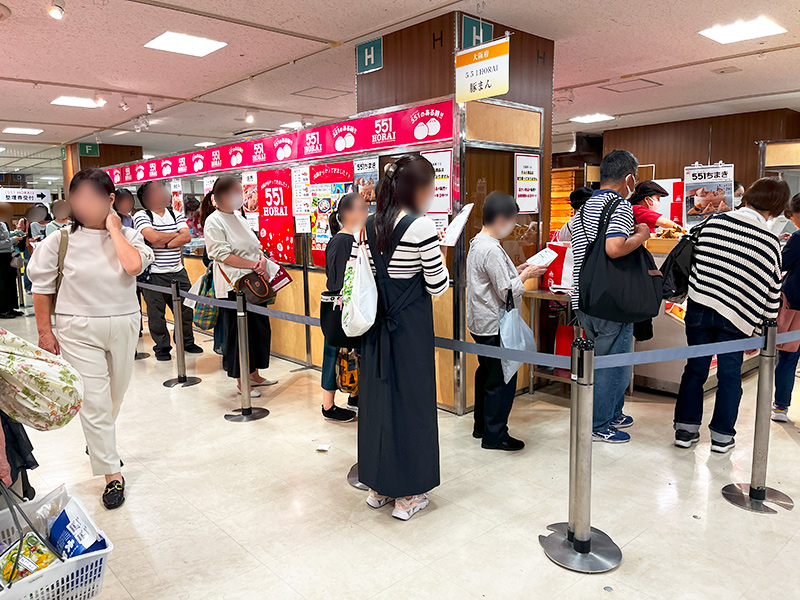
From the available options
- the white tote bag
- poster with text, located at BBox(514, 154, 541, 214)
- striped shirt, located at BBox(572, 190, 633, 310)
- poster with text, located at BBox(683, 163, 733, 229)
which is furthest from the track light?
poster with text, located at BBox(683, 163, 733, 229)

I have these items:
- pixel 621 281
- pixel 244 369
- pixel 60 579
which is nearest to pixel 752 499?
pixel 621 281

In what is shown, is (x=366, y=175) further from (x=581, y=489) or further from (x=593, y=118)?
(x=593, y=118)

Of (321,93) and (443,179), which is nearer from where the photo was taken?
(443,179)

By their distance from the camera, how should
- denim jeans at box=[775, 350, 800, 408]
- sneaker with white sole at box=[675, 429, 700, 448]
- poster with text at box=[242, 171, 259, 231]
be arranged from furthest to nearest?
poster with text at box=[242, 171, 259, 231]
denim jeans at box=[775, 350, 800, 408]
sneaker with white sole at box=[675, 429, 700, 448]

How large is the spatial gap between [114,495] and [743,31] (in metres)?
5.89

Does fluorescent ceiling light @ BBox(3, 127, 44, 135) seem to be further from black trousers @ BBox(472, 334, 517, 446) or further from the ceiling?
black trousers @ BBox(472, 334, 517, 446)

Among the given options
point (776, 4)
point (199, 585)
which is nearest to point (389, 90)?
point (776, 4)

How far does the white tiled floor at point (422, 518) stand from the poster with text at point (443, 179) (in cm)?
154

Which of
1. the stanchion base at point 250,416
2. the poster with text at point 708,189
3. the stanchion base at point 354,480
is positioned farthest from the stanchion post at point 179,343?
the poster with text at point 708,189

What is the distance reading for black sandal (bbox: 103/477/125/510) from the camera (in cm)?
302

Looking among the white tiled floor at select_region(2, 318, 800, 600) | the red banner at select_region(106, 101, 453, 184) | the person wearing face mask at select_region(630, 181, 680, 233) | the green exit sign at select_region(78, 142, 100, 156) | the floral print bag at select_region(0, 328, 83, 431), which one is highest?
the green exit sign at select_region(78, 142, 100, 156)

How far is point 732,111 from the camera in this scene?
365 inches

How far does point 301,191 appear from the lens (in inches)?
219

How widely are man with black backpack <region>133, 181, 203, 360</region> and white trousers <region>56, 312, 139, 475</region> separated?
6.25 feet
